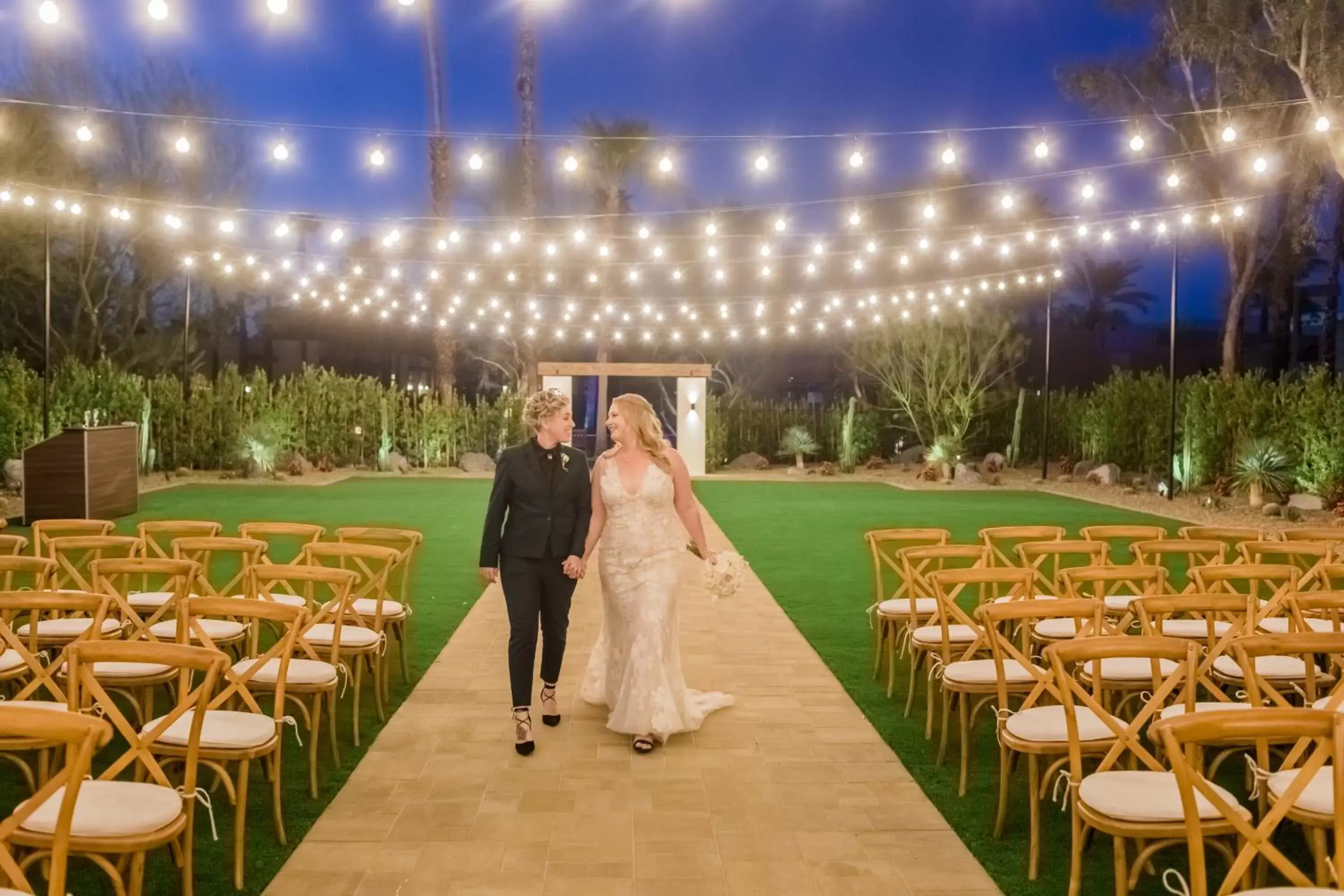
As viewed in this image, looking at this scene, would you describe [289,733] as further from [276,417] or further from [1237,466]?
[276,417]

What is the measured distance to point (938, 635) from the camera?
5797 millimetres

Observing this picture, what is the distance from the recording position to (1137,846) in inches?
157

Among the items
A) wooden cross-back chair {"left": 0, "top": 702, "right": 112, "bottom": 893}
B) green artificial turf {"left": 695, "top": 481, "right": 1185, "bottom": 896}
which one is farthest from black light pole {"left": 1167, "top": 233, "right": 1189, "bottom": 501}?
wooden cross-back chair {"left": 0, "top": 702, "right": 112, "bottom": 893}

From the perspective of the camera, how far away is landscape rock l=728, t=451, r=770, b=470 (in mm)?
28391

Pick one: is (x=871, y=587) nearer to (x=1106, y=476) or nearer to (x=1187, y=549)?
(x=1187, y=549)

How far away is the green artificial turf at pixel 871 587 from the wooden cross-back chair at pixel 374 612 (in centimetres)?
248

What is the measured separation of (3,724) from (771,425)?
88.0 ft

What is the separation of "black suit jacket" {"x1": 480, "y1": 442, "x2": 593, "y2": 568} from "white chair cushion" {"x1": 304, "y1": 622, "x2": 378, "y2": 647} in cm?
74

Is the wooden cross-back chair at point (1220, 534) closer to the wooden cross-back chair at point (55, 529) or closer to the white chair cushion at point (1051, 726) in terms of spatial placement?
the white chair cushion at point (1051, 726)

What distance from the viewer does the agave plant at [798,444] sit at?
2839cm

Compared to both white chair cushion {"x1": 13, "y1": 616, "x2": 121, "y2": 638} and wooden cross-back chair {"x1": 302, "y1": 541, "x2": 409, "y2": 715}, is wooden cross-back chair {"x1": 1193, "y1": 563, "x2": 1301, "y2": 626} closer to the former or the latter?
wooden cross-back chair {"x1": 302, "y1": 541, "x2": 409, "y2": 715}

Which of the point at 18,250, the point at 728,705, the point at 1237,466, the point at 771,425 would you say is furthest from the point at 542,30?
the point at 728,705

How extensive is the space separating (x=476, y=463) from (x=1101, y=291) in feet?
94.6

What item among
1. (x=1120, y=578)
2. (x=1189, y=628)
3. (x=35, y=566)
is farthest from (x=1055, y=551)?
(x=35, y=566)
